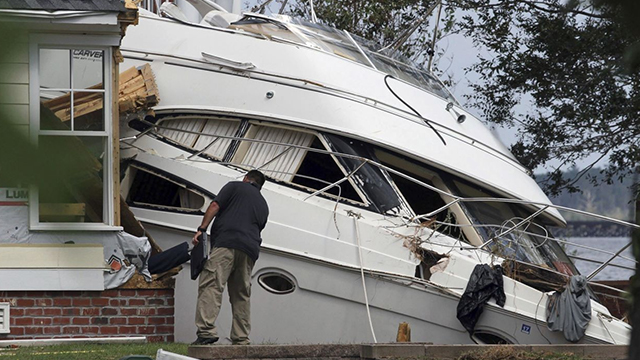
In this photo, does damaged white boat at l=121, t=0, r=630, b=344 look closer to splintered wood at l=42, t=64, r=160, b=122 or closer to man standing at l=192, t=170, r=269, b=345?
splintered wood at l=42, t=64, r=160, b=122

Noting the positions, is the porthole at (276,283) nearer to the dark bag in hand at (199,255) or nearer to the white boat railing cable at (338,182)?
the white boat railing cable at (338,182)

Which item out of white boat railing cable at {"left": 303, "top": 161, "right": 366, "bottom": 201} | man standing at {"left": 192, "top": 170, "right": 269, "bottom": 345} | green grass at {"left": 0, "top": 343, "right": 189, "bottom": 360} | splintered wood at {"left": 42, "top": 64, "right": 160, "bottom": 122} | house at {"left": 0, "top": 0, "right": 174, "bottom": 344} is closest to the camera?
green grass at {"left": 0, "top": 343, "right": 189, "bottom": 360}

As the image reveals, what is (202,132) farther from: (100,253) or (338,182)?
(100,253)

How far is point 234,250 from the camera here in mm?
8836

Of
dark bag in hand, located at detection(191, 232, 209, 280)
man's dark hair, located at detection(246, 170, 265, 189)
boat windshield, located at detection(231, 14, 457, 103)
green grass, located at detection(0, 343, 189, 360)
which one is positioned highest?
boat windshield, located at detection(231, 14, 457, 103)

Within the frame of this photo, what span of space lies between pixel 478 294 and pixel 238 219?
8.79ft

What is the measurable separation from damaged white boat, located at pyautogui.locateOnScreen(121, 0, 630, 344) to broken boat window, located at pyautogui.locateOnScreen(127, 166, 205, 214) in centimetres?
2

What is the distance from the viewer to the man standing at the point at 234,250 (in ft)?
28.8

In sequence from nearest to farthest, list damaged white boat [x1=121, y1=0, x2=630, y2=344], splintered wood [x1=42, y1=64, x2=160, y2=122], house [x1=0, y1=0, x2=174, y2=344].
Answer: house [x1=0, y1=0, x2=174, y2=344] < splintered wood [x1=42, y1=64, x2=160, y2=122] < damaged white boat [x1=121, y1=0, x2=630, y2=344]

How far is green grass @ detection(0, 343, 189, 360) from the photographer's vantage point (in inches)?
322

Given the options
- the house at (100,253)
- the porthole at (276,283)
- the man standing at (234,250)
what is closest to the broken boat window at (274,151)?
the porthole at (276,283)

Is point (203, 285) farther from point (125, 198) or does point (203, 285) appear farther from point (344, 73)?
point (344, 73)

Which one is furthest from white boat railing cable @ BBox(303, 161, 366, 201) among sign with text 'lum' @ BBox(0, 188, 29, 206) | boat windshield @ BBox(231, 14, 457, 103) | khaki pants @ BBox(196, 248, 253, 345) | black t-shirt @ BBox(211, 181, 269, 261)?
sign with text 'lum' @ BBox(0, 188, 29, 206)

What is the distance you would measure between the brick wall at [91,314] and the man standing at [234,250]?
4.57 feet
